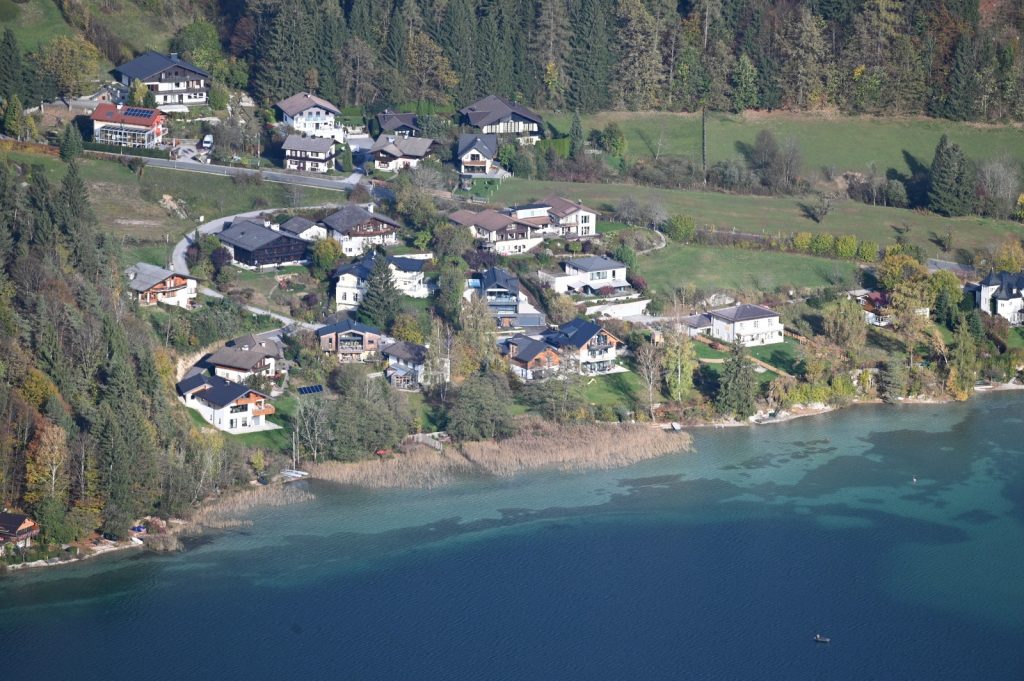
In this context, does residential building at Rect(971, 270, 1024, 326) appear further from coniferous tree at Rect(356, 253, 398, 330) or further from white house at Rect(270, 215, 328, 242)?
white house at Rect(270, 215, 328, 242)

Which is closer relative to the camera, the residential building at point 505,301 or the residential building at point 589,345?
the residential building at point 589,345

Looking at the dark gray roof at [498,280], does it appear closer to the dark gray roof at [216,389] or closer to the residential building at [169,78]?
the dark gray roof at [216,389]

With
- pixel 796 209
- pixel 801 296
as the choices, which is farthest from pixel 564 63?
pixel 801 296

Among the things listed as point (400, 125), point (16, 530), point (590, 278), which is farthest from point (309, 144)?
point (16, 530)

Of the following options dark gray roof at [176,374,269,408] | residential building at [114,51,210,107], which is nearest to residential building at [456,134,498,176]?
residential building at [114,51,210,107]

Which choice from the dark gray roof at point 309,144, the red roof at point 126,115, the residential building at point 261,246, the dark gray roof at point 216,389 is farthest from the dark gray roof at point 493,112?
the dark gray roof at point 216,389

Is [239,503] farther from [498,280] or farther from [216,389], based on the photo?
[498,280]

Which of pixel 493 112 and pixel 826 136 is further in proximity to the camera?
pixel 826 136
